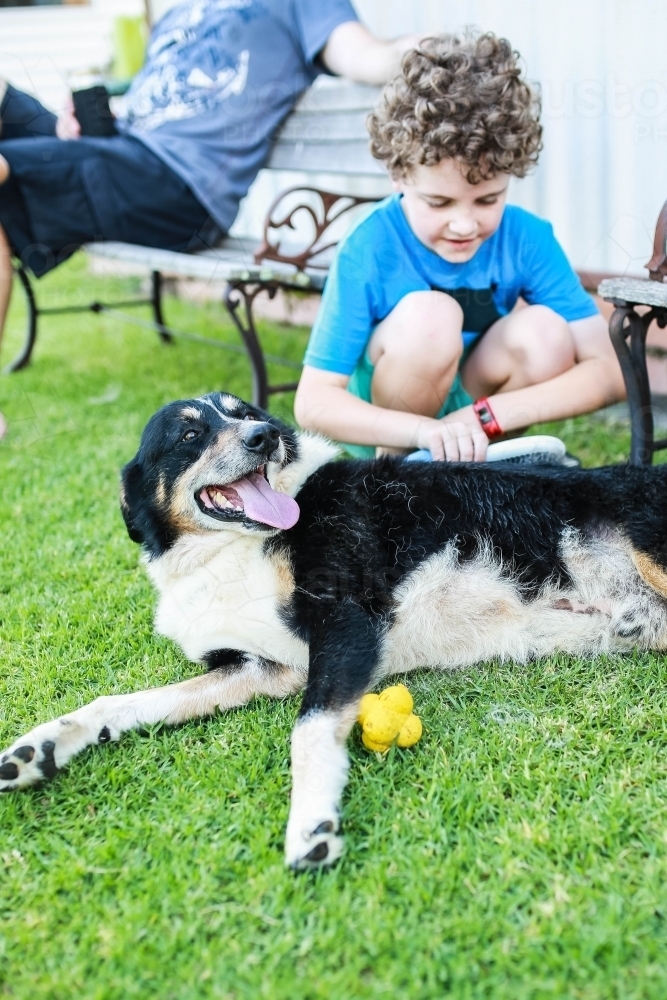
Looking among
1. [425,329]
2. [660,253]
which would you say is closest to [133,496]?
[425,329]

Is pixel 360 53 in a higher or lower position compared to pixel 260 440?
higher

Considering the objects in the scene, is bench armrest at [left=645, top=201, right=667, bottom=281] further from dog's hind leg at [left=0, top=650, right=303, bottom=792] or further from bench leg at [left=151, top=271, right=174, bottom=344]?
bench leg at [left=151, top=271, right=174, bottom=344]

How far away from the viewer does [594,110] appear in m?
3.74

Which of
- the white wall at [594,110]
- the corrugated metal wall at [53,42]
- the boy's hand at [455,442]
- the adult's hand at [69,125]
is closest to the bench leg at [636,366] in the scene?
the boy's hand at [455,442]

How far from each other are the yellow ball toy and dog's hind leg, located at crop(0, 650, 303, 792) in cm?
31

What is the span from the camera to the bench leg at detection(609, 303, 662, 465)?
Result: 2.80 meters

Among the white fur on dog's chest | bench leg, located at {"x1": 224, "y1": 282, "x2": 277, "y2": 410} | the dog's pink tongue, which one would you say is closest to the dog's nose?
the dog's pink tongue

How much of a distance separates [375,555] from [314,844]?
2.66 ft

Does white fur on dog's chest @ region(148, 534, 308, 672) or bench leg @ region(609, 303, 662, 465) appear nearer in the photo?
white fur on dog's chest @ region(148, 534, 308, 672)

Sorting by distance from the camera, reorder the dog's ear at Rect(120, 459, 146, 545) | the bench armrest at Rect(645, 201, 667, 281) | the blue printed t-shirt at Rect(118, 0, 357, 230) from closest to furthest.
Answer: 1. the dog's ear at Rect(120, 459, 146, 545)
2. the bench armrest at Rect(645, 201, 667, 281)
3. the blue printed t-shirt at Rect(118, 0, 357, 230)

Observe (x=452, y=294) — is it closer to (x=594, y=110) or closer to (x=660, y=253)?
(x=660, y=253)

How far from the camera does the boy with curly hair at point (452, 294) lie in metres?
2.62

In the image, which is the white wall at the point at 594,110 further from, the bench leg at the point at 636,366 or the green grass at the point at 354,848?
the green grass at the point at 354,848

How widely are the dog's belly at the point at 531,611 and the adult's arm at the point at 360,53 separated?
2.50m
